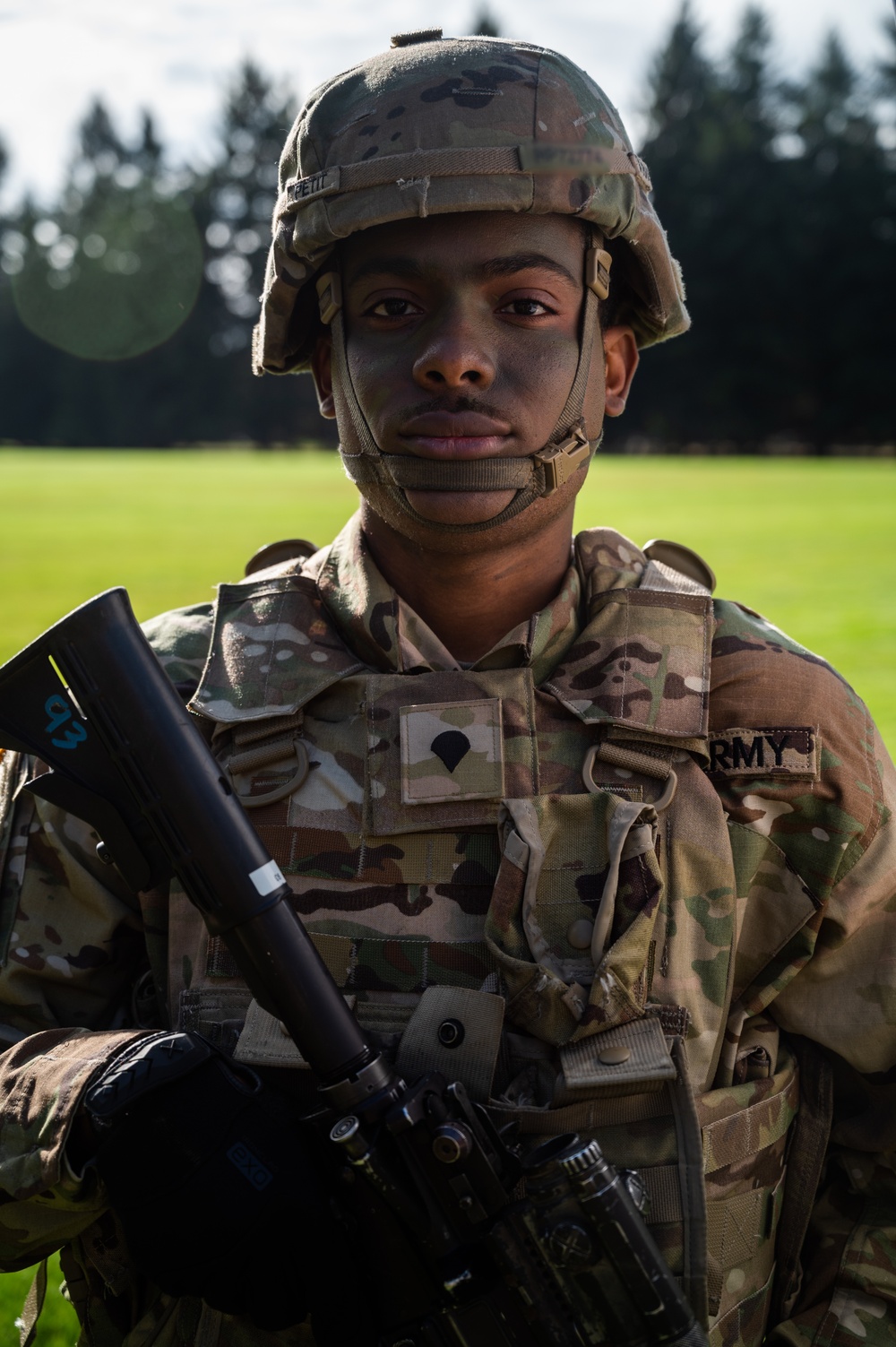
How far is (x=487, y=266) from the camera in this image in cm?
227

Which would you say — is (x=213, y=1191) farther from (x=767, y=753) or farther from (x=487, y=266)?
(x=487, y=266)

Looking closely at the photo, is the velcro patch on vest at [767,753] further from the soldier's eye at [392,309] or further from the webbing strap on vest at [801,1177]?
the soldier's eye at [392,309]

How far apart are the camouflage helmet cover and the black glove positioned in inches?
59.7

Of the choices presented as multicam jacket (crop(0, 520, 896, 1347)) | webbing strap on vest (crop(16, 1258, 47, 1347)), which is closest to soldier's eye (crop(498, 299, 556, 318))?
multicam jacket (crop(0, 520, 896, 1347))

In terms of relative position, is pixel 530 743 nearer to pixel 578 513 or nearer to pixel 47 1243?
pixel 47 1243

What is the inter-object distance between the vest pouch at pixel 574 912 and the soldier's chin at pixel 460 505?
1.74 feet

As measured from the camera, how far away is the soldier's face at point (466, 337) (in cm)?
225

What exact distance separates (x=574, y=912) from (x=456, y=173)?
1.32 m

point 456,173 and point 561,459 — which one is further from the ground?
point 456,173

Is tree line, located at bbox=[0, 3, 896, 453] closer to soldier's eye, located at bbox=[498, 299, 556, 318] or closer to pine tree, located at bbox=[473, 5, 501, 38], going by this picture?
pine tree, located at bbox=[473, 5, 501, 38]

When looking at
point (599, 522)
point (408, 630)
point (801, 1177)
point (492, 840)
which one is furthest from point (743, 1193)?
point (599, 522)

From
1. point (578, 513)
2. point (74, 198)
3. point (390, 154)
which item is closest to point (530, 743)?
point (390, 154)

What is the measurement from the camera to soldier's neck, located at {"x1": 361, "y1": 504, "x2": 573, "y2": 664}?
243 cm

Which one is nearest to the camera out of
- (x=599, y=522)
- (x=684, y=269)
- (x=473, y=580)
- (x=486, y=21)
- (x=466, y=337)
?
(x=466, y=337)
